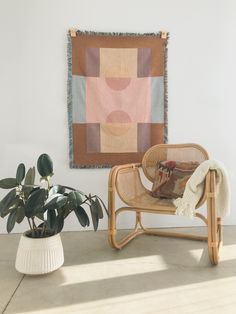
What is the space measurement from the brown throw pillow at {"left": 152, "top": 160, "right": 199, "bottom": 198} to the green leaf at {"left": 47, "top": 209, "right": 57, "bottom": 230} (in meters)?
0.82

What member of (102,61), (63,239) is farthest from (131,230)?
(102,61)

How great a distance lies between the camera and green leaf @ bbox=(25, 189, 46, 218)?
1.62m

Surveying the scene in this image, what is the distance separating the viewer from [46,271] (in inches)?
66.6

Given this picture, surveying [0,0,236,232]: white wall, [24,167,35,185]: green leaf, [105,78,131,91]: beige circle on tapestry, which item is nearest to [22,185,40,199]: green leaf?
[24,167,35,185]: green leaf

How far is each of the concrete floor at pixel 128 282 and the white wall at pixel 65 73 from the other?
0.55 meters

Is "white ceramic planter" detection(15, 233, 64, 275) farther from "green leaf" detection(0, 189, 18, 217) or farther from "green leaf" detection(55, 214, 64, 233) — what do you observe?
"green leaf" detection(0, 189, 18, 217)

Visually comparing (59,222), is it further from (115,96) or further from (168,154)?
(115,96)

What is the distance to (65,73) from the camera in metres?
2.47

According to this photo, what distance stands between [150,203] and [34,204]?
29.9 inches

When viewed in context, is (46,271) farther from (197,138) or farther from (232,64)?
Result: (232,64)

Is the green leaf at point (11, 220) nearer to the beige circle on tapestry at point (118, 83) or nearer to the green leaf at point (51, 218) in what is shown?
the green leaf at point (51, 218)

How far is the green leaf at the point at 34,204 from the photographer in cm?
162

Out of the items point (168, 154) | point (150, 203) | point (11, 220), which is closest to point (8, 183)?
point (11, 220)

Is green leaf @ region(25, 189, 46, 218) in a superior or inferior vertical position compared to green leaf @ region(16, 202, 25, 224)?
superior
